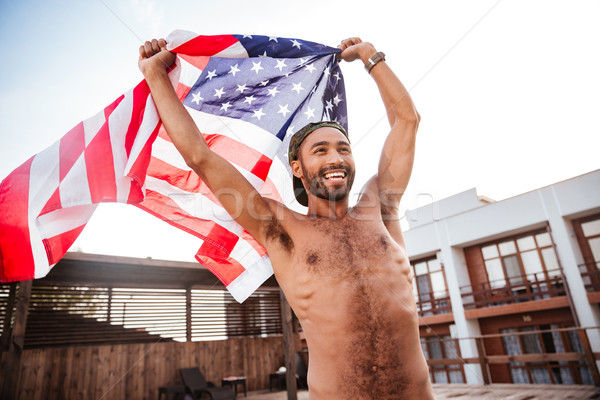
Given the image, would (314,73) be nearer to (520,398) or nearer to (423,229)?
(520,398)

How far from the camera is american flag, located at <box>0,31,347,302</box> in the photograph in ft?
7.71

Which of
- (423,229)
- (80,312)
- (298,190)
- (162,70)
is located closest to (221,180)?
(298,190)

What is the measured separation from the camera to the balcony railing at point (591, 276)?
15000 mm

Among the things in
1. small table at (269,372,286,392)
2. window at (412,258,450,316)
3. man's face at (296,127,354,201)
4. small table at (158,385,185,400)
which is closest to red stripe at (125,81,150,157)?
man's face at (296,127,354,201)

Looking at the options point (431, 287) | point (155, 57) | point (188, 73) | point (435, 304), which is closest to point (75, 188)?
point (155, 57)

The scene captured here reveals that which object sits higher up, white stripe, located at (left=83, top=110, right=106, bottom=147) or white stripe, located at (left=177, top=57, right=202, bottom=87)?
white stripe, located at (left=177, top=57, right=202, bottom=87)

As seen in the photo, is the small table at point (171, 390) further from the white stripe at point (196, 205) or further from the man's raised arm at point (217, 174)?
the man's raised arm at point (217, 174)

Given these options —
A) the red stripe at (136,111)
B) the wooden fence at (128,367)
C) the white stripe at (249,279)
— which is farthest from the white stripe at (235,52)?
the wooden fence at (128,367)

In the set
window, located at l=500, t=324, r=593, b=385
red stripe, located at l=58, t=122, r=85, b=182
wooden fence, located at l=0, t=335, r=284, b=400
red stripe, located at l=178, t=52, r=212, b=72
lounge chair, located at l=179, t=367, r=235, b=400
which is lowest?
window, located at l=500, t=324, r=593, b=385

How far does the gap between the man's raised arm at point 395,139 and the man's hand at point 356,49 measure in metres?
0.07

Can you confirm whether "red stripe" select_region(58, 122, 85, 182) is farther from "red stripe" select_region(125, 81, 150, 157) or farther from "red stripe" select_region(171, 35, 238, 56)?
"red stripe" select_region(171, 35, 238, 56)

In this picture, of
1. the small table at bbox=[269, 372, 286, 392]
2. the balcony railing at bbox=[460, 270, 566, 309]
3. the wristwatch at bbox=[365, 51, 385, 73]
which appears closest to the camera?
the wristwatch at bbox=[365, 51, 385, 73]

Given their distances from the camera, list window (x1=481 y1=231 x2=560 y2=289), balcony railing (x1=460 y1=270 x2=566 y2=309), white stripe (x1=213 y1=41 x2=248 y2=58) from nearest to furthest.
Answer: white stripe (x1=213 y1=41 x2=248 y2=58)
balcony railing (x1=460 y1=270 x2=566 y2=309)
window (x1=481 y1=231 x2=560 y2=289)

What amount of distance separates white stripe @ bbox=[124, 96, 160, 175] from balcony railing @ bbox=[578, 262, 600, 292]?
18.5 meters
